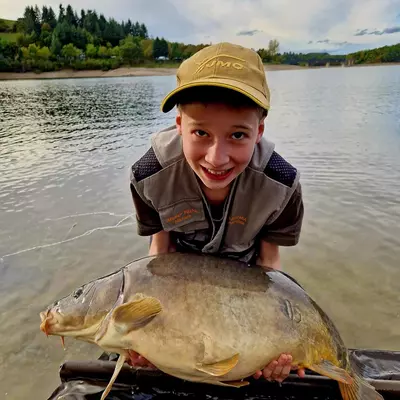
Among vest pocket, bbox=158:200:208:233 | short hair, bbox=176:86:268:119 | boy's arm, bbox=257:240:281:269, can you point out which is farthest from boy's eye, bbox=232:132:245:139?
boy's arm, bbox=257:240:281:269

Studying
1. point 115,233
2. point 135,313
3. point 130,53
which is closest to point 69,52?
point 130,53

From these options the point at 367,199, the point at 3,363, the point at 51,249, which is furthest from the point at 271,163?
the point at 367,199

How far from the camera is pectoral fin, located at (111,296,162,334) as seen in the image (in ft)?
6.16

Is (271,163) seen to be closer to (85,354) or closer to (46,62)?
(85,354)

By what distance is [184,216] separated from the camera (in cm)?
266

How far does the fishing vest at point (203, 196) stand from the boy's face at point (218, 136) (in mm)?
329

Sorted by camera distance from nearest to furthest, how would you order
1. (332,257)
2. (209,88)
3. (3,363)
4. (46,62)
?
(209,88) → (3,363) → (332,257) → (46,62)

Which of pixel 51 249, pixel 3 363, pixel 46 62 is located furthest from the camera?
pixel 46 62

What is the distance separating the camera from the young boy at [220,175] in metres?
2.03

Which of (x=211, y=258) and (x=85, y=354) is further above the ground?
(x=211, y=258)

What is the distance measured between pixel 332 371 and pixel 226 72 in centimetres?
154

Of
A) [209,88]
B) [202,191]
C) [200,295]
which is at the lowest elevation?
[200,295]

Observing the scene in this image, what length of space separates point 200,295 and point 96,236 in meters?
3.72

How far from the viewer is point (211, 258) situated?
7.32 feet
